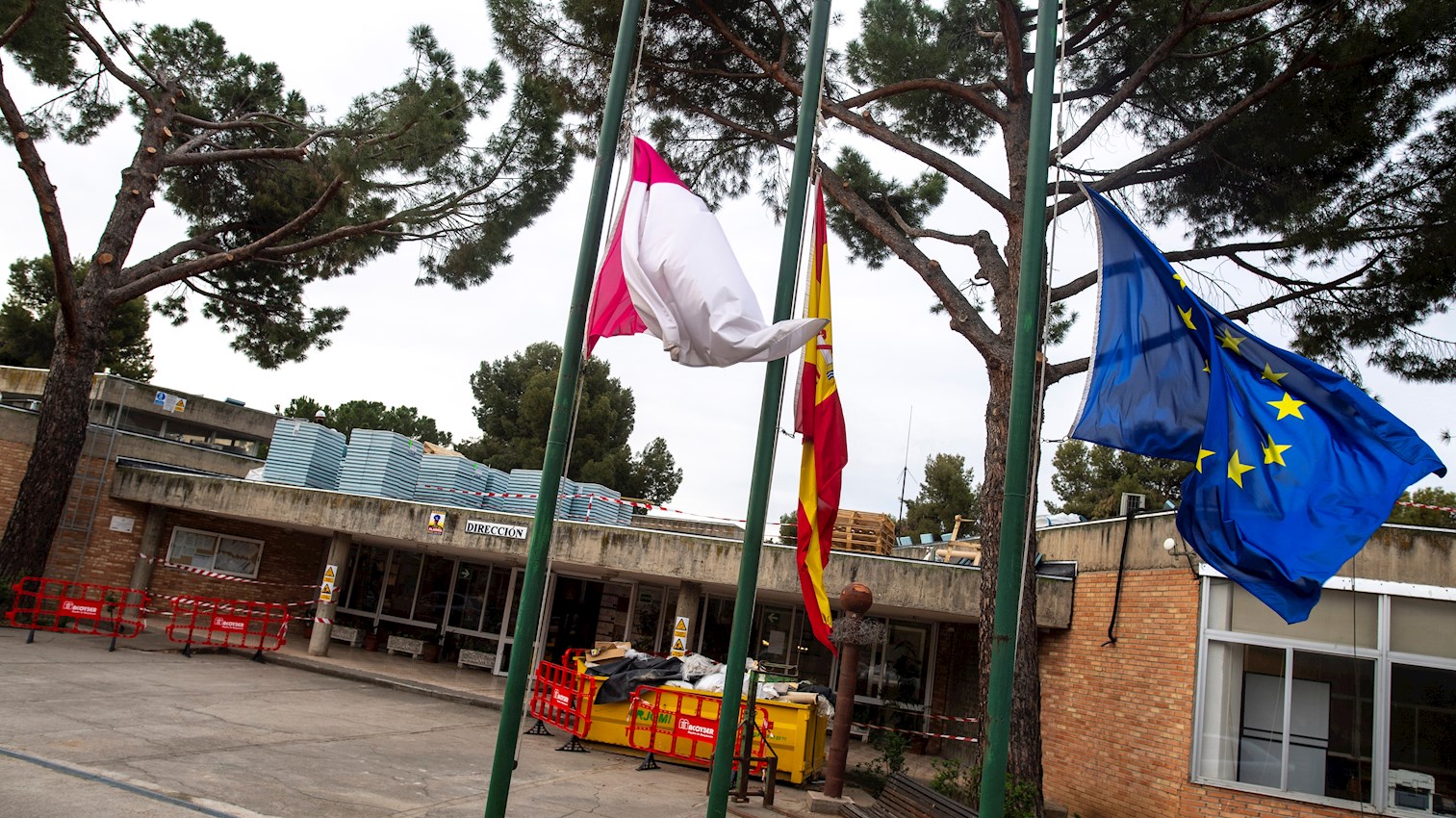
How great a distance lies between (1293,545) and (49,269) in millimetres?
47813

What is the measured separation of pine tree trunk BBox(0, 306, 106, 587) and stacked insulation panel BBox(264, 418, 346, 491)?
3.74m

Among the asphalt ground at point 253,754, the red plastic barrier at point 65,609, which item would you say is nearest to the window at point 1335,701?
the asphalt ground at point 253,754

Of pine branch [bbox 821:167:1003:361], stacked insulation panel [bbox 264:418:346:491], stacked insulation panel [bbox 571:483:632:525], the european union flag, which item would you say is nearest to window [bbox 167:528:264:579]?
stacked insulation panel [bbox 264:418:346:491]

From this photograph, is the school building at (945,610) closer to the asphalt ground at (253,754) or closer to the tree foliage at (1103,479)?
the asphalt ground at (253,754)

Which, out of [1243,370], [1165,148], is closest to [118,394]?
[1165,148]

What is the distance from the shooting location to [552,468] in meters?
5.79

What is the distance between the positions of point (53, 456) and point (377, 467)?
564cm

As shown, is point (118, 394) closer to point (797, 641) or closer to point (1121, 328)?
point (797, 641)

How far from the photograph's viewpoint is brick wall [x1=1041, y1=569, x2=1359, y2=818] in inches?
421

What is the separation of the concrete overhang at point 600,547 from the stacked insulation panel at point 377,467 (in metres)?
0.62

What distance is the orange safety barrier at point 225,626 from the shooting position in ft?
54.4

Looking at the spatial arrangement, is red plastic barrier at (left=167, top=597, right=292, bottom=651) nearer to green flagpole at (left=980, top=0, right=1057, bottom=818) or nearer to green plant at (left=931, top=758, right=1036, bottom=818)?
green plant at (left=931, top=758, right=1036, bottom=818)

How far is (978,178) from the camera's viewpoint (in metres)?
11.7

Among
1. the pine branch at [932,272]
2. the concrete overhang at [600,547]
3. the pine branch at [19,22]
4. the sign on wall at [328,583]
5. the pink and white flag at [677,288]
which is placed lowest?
the sign on wall at [328,583]
